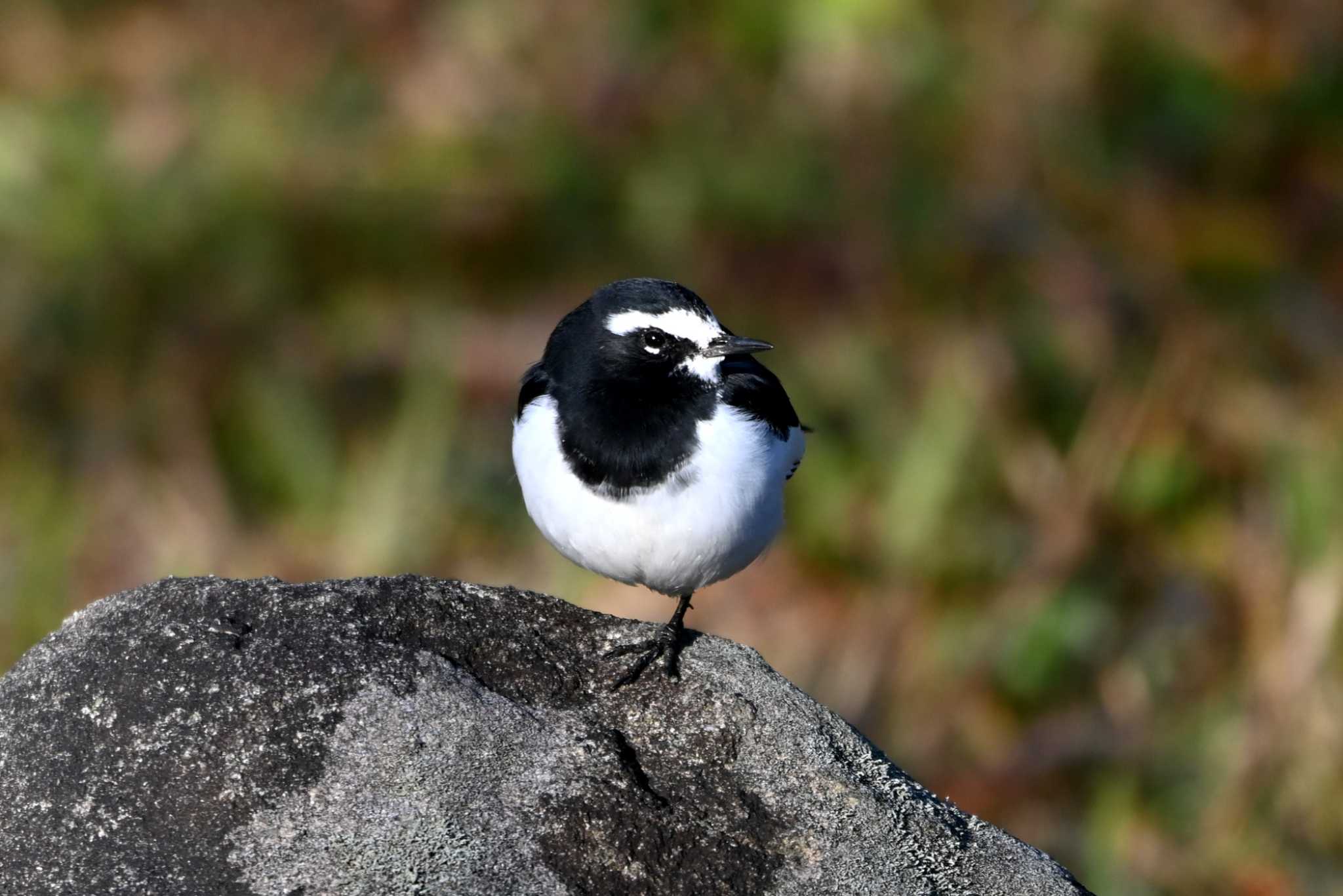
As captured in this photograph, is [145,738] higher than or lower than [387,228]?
lower

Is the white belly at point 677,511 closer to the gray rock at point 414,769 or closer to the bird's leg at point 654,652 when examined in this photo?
the bird's leg at point 654,652

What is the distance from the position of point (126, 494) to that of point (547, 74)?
4.82 metres

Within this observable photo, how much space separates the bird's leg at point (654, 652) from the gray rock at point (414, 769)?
3 cm

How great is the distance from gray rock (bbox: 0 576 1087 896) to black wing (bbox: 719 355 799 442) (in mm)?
917

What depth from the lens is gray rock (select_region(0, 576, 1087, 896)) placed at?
3.19m

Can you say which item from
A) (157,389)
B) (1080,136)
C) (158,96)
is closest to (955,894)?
(157,389)

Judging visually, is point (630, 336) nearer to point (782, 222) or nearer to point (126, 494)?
point (126, 494)

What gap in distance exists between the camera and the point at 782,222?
10953mm

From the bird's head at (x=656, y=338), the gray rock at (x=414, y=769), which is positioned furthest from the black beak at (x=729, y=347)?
the gray rock at (x=414, y=769)

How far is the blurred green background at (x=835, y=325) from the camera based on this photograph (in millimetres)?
7438

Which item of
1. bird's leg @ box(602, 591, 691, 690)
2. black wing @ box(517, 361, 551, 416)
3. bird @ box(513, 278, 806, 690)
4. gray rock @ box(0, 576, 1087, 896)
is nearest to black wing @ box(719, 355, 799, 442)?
bird @ box(513, 278, 806, 690)

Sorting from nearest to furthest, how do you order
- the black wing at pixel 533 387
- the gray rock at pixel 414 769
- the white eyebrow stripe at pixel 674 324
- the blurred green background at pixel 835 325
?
the gray rock at pixel 414 769 < the white eyebrow stripe at pixel 674 324 < the black wing at pixel 533 387 < the blurred green background at pixel 835 325

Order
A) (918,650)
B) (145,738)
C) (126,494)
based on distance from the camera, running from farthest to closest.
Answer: (126,494), (918,650), (145,738)

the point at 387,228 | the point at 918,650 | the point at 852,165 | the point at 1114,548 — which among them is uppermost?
the point at 852,165
